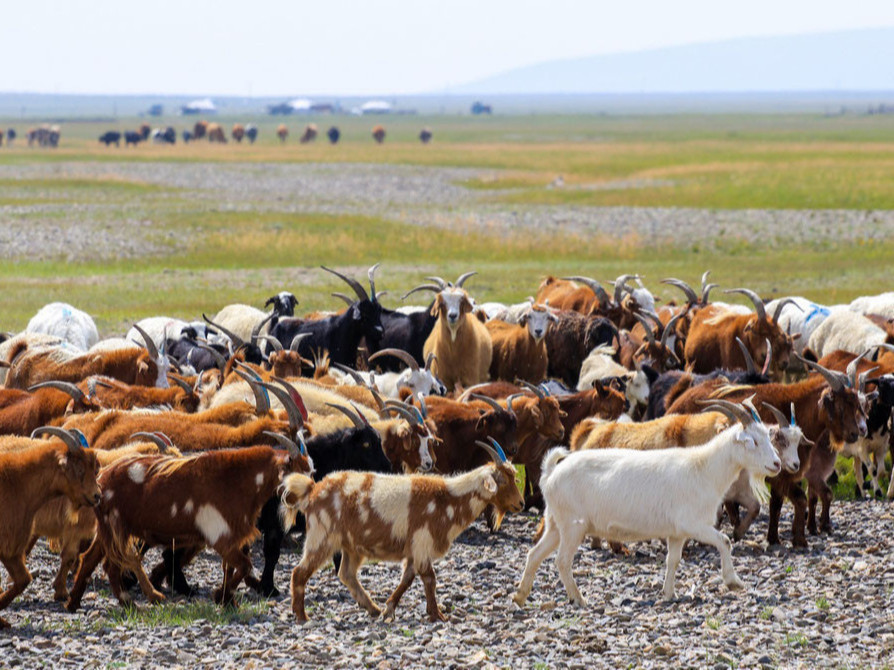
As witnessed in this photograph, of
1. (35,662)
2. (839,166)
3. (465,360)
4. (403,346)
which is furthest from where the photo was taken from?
(839,166)

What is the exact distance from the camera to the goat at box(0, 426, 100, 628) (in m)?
8.84

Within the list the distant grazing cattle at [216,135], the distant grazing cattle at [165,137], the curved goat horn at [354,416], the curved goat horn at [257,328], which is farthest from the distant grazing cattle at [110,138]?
the curved goat horn at [354,416]

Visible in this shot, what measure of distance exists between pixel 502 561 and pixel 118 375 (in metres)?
6.06

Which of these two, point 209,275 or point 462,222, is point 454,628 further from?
point 462,222

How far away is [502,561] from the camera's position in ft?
34.9

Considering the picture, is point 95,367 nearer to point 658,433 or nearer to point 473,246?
point 658,433

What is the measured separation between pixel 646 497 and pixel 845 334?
8.76 meters

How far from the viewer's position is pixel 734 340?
1661cm

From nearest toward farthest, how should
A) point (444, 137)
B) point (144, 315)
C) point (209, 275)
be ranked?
point (144, 315)
point (209, 275)
point (444, 137)

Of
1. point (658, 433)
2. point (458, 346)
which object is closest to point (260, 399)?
point (658, 433)

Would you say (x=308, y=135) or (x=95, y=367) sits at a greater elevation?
(x=95, y=367)

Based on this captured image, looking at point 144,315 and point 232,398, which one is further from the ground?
point 232,398

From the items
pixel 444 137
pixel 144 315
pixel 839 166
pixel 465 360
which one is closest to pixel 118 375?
pixel 465 360

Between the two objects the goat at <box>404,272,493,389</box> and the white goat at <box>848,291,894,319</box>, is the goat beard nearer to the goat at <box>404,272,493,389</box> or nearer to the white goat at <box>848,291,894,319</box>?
the goat at <box>404,272,493,389</box>
